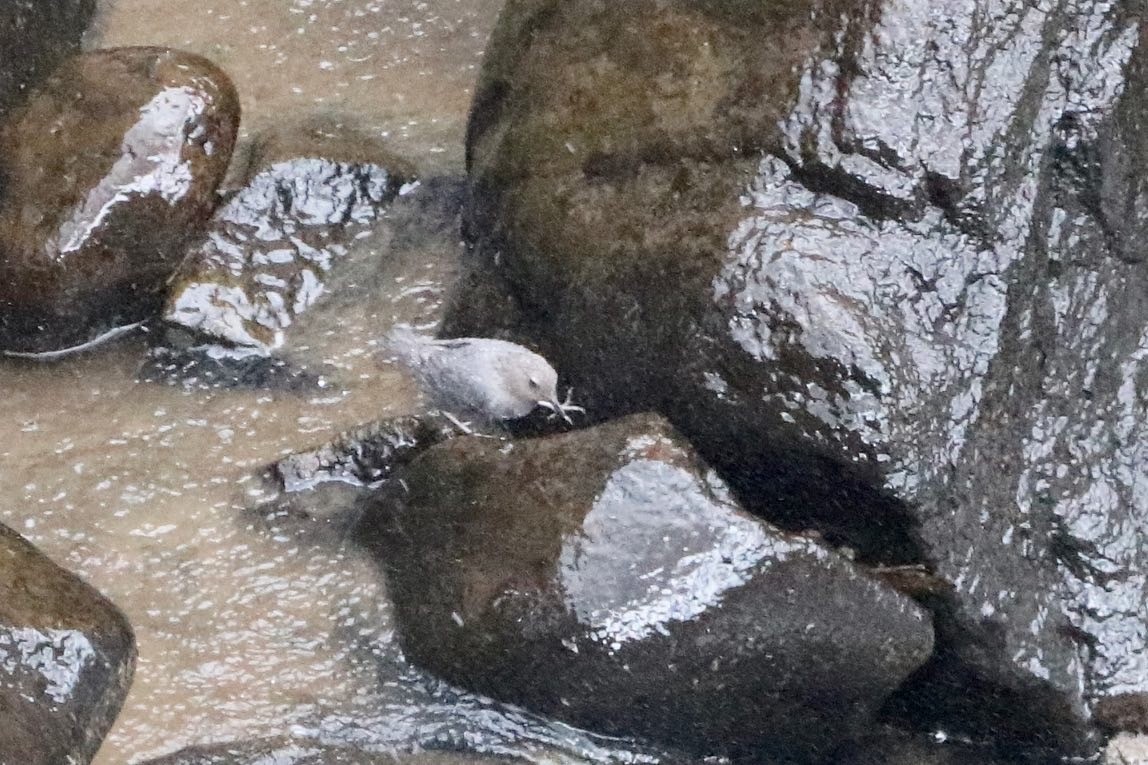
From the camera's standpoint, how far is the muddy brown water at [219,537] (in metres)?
3.07

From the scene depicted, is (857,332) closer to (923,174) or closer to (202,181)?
(923,174)

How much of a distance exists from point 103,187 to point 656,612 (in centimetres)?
215

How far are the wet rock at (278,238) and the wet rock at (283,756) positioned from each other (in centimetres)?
142

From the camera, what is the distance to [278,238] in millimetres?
4219

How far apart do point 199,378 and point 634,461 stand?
158cm

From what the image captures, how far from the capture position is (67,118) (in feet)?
13.0

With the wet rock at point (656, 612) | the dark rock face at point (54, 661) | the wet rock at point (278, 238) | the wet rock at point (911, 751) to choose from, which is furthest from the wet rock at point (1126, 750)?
the wet rock at point (278, 238)

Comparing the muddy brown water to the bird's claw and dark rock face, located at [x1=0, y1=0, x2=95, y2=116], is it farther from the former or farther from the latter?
dark rock face, located at [x1=0, y1=0, x2=95, y2=116]

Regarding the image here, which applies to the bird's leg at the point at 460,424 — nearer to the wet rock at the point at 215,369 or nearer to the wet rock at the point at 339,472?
the wet rock at the point at 339,472

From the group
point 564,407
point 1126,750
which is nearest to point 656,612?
point 564,407

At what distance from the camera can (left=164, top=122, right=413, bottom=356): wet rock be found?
399 centimetres

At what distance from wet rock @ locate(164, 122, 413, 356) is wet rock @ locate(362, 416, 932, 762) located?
128 cm

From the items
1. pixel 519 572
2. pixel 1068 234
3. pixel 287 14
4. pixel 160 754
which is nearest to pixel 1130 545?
pixel 1068 234

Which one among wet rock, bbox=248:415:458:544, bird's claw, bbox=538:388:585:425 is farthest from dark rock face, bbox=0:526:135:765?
bird's claw, bbox=538:388:585:425
